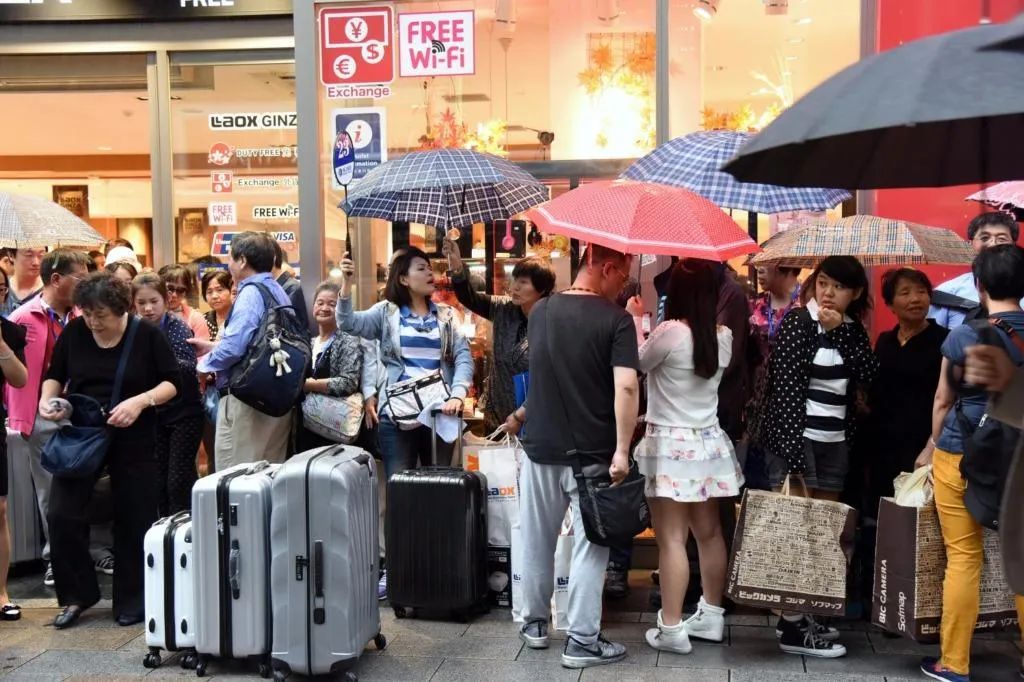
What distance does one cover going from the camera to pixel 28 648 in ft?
17.8

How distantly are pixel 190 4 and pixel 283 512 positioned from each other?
4856 mm

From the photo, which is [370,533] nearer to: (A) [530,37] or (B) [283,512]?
(B) [283,512]

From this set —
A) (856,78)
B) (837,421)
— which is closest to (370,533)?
(837,421)

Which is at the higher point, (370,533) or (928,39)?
(928,39)

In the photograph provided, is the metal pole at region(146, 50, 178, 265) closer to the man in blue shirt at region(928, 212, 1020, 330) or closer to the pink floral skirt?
the pink floral skirt

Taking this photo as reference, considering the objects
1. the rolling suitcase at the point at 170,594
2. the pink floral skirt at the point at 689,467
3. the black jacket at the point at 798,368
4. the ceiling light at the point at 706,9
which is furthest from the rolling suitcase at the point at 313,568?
the ceiling light at the point at 706,9

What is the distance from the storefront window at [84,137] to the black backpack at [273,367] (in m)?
3.24

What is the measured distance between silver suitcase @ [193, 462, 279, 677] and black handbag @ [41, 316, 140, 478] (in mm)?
911

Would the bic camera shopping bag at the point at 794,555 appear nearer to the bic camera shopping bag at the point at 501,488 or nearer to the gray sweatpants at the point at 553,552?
the gray sweatpants at the point at 553,552

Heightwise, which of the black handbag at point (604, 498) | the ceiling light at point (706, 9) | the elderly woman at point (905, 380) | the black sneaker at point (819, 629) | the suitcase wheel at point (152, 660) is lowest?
the suitcase wheel at point (152, 660)

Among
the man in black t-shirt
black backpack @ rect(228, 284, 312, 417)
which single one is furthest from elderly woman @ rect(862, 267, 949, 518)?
black backpack @ rect(228, 284, 312, 417)

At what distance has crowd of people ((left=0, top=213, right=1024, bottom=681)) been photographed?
4.91 meters

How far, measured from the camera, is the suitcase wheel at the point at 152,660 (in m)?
5.07

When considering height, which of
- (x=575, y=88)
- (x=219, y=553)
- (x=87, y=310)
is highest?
(x=575, y=88)
